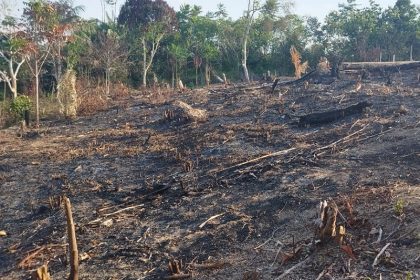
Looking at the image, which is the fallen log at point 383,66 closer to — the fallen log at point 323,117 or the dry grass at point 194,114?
the dry grass at point 194,114

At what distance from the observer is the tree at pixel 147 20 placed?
819 inches

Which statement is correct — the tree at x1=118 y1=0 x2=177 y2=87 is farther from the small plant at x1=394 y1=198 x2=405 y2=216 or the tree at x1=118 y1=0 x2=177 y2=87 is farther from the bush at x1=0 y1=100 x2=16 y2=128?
the small plant at x1=394 y1=198 x2=405 y2=216

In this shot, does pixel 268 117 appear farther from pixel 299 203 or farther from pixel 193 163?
pixel 299 203

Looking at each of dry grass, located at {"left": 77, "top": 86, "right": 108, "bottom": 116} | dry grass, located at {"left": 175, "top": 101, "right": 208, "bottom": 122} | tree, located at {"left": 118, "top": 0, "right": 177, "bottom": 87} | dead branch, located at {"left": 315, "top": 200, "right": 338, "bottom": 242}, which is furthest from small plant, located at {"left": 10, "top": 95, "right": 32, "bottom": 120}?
dead branch, located at {"left": 315, "top": 200, "right": 338, "bottom": 242}

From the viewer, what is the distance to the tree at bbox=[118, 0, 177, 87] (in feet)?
68.2

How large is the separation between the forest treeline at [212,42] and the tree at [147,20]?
4cm

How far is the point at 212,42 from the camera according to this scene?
2498cm

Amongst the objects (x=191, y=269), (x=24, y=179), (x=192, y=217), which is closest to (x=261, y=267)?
(x=191, y=269)

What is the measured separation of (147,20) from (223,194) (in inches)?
627

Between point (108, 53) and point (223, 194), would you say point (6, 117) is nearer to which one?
point (108, 53)

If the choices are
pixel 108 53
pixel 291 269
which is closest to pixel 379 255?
pixel 291 269

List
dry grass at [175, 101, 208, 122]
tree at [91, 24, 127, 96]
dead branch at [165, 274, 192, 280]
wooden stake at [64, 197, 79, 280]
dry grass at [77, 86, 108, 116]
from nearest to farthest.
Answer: wooden stake at [64, 197, 79, 280] → dead branch at [165, 274, 192, 280] → dry grass at [175, 101, 208, 122] → dry grass at [77, 86, 108, 116] → tree at [91, 24, 127, 96]

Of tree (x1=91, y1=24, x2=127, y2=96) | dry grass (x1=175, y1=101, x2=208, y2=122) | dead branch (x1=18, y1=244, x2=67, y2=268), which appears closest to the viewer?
dead branch (x1=18, y1=244, x2=67, y2=268)

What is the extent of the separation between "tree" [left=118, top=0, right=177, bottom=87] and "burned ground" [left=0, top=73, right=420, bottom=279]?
394 inches
